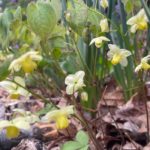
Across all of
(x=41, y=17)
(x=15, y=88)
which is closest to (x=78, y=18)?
(x=41, y=17)

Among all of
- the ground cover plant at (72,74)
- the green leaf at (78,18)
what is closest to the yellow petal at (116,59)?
the ground cover plant at (72,74)

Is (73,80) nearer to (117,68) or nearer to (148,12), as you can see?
(148,12)

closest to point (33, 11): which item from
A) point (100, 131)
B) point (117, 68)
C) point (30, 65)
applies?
point (30, 65)

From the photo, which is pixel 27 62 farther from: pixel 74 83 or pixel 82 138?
pixel 82 138

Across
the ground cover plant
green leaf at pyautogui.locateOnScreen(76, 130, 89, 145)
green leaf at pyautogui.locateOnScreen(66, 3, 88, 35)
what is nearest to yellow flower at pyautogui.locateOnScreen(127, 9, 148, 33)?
the ground cover plant

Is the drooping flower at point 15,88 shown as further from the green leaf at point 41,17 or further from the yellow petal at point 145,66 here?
the yellow petal at point 145,66

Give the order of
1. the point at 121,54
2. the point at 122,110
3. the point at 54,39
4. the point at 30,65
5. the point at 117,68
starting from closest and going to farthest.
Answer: the point at 30,65
the point at 121,54
the point at 54,39
the point at 122,110
the point at 117,68
